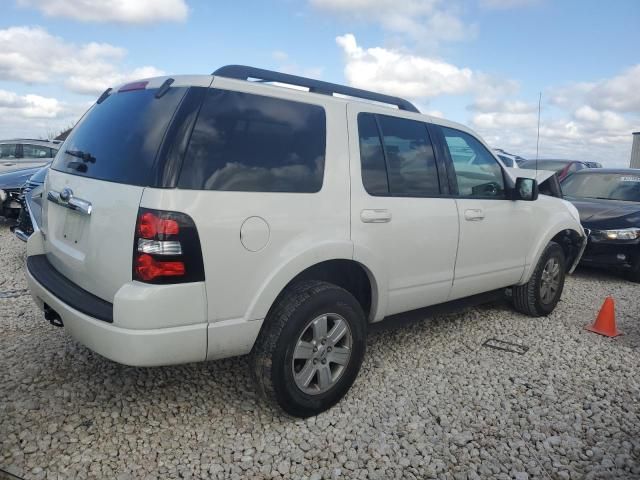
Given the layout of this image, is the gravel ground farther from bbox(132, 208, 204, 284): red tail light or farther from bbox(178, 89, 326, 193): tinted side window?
bbox(178, 89, 326, 193): tinted side window

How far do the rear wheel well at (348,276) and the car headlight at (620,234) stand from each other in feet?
15.3

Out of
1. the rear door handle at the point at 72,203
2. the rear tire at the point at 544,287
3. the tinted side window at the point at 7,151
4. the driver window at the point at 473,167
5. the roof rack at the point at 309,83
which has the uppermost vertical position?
the roof rack at the point at 309,83

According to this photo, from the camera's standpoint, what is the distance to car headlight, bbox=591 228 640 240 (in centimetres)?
663

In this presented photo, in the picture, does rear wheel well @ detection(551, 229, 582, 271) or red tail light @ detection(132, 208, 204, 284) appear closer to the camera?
red tail light @ detection(132, 208, 204, 284)

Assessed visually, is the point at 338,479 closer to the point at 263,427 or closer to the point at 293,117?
the point at 263,427

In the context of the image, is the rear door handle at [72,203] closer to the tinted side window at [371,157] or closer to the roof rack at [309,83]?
the roof rack at [309,83]

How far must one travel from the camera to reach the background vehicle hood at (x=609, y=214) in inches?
266

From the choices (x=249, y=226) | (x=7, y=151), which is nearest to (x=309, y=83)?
(x=249, y=226)

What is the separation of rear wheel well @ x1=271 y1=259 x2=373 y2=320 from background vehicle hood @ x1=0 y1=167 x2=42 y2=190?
6.95 m

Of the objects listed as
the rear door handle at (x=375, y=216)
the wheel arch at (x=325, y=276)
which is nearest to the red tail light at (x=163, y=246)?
the wheel arch at (x=325, y=276)

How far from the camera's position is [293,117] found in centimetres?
295

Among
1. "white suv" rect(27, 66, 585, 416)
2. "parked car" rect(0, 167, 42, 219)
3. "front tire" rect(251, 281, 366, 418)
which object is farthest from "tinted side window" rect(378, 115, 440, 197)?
"parked car" rect(0, 167, 42, 219)

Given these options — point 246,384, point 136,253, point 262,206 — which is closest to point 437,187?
point 262,206

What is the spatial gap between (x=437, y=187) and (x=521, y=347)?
5.32 feet
